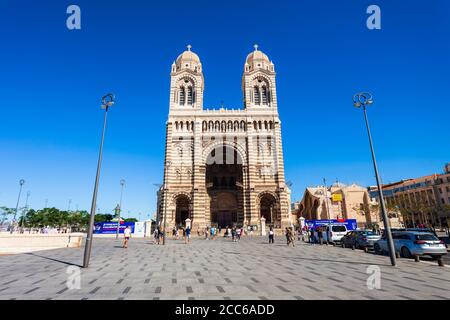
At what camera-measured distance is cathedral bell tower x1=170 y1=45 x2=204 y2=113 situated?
146 feet

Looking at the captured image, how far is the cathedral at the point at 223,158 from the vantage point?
39.3 meters

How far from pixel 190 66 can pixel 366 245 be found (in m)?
41.3

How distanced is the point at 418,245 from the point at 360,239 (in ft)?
20.7

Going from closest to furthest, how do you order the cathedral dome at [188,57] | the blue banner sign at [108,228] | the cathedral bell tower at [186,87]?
the blue banner sign at [108,228] → the cathedral bell tower at [186,87] → the cathedral dome at [188,57]

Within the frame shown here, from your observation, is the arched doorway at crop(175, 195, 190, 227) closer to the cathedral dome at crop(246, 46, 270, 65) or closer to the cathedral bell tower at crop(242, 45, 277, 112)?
the cathedral bell tower at crop(242, 45, 277, 112)

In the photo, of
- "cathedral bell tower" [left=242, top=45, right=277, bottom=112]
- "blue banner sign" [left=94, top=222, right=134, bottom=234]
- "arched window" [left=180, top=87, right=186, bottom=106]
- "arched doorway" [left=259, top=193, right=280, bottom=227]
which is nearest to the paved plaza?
"arched doorway" [left=259, top=193, right=280, bottom=227]

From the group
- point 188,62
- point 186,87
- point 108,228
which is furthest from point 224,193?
point 188,62

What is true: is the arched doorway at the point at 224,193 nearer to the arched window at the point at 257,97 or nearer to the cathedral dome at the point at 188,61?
the arched window at the point at 257,97

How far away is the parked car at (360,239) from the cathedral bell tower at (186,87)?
105 feet

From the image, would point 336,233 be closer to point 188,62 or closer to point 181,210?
point 181,210

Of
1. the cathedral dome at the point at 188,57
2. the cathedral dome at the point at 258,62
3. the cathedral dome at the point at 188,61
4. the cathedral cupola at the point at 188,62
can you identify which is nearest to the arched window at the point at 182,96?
the cathedral cupola at the point at 188,62

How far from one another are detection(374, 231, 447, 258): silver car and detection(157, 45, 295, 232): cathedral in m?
24.4

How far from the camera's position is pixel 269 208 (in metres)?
42.4

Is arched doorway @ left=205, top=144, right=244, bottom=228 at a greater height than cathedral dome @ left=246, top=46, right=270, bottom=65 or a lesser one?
lesser
